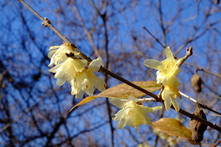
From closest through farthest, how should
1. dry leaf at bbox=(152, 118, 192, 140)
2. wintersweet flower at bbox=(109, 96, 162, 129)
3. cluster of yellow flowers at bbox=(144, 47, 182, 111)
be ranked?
cluster of yellow flowers at bbox=(144, 47, 182, 111) < wintersweet flower at bbox=(109, 96, 162, 129) < dry leaf at bbox=(152, 118, 192, 140)

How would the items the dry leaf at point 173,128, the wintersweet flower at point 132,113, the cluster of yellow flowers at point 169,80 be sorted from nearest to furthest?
the cluster of yellow flowers at point 169,80 < the wintersweet flower at point 132,113 < the dry leaf at point 173,128

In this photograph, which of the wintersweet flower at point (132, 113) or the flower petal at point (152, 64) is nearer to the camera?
the flower petal at point (152, 64)

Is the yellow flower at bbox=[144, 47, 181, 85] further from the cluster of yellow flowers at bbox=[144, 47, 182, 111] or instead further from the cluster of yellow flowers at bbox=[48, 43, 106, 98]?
the cluster of yellow flowers at bbox=[48, 43, 106, 98]

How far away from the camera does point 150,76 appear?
3.66m

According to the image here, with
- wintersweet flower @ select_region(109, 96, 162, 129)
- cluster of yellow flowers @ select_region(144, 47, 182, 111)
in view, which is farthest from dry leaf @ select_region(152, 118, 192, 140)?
cluster of yellow flowers @ select_region(144, 47, 182, 111)

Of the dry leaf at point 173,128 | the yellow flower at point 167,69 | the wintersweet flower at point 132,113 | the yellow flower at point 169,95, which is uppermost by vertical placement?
the yellow flower at point 167,69

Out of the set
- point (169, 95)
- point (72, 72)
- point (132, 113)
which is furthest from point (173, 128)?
point (72, 72)

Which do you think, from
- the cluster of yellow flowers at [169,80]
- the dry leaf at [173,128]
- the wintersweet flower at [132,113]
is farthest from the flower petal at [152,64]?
the dry leaf at [173,128]

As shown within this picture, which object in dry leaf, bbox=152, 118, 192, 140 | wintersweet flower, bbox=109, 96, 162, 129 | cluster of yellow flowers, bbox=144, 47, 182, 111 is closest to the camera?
cluster of yellow flowers, bbox=144, 47, 182, 111

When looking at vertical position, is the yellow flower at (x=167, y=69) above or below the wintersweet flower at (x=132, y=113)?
above

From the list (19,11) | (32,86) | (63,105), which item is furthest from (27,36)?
(63,105)

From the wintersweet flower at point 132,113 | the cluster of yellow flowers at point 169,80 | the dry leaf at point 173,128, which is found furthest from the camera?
the dry leaf at point 173,128

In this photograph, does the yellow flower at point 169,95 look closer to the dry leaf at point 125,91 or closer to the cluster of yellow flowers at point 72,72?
the dry leaf at point 125,91

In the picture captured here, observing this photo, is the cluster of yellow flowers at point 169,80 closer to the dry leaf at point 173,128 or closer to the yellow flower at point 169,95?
the yellow flower at point 169,95
